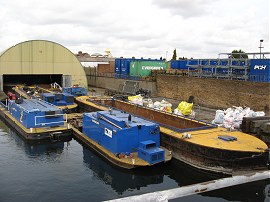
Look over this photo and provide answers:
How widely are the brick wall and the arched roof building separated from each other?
1123cm

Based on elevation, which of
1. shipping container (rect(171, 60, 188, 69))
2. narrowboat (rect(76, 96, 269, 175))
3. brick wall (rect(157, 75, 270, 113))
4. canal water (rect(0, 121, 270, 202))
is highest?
shipping container (rect(171, 60, 188, 69))

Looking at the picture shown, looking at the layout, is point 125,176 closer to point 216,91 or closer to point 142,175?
point 142,175

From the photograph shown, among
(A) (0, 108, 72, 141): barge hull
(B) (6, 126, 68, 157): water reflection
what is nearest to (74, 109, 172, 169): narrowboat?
(B) (6, 126, 68, 157): water reflection

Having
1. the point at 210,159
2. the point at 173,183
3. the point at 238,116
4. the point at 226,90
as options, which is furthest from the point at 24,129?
the point at 226,90

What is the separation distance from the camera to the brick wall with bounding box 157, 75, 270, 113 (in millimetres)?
20375

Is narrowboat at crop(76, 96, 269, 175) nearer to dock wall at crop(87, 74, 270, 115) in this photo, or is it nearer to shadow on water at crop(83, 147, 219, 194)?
shadow on water at crop(83, 147, 219, 194)

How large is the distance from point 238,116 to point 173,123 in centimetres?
365

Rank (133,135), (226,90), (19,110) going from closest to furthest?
(133,135) < (19,110) < (226,90)

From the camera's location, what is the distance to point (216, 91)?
24109 mm

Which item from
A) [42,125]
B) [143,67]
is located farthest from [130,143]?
[143,67]

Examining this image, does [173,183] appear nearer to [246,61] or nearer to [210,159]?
[210,159]

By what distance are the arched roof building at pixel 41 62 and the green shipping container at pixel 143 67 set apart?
22.3ft

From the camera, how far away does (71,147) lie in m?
15.8

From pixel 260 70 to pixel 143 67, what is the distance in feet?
58.1
